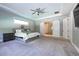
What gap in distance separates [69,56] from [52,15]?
0.81 m

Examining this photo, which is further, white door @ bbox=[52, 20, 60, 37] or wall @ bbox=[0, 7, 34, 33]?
white door @ bbox=[52, 20, 60, 37]

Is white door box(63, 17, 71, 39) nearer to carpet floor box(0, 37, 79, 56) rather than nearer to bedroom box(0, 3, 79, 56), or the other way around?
bedroom box(0, 3, 79, 56)

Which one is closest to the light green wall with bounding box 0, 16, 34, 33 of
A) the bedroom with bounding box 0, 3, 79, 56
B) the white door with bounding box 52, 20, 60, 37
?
the bedroom with bounding box 0, 3, 79, 56

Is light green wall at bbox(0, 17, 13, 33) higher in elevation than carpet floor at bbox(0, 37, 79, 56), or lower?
higher

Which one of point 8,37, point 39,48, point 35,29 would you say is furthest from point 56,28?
point 8,37

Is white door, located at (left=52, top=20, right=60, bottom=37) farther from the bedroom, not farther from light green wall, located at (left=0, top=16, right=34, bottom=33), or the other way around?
light green wall, located at (left=0, top=16, right=34, bottom=33)

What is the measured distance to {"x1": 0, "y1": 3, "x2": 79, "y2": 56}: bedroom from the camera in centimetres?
181

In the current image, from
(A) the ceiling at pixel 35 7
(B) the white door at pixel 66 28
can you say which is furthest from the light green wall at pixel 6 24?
(B) the white door at pixel 66 28

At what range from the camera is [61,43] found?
6.37 ft

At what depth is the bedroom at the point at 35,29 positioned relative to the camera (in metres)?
1.81

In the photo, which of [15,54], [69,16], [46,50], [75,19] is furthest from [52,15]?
[15,54]

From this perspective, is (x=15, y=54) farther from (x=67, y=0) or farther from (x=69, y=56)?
(x=67, y=0)

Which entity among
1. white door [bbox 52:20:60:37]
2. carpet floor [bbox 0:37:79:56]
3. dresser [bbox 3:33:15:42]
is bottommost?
carpet floor [bbox 0:37:79:56]

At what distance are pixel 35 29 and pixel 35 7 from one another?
16.6 inches
